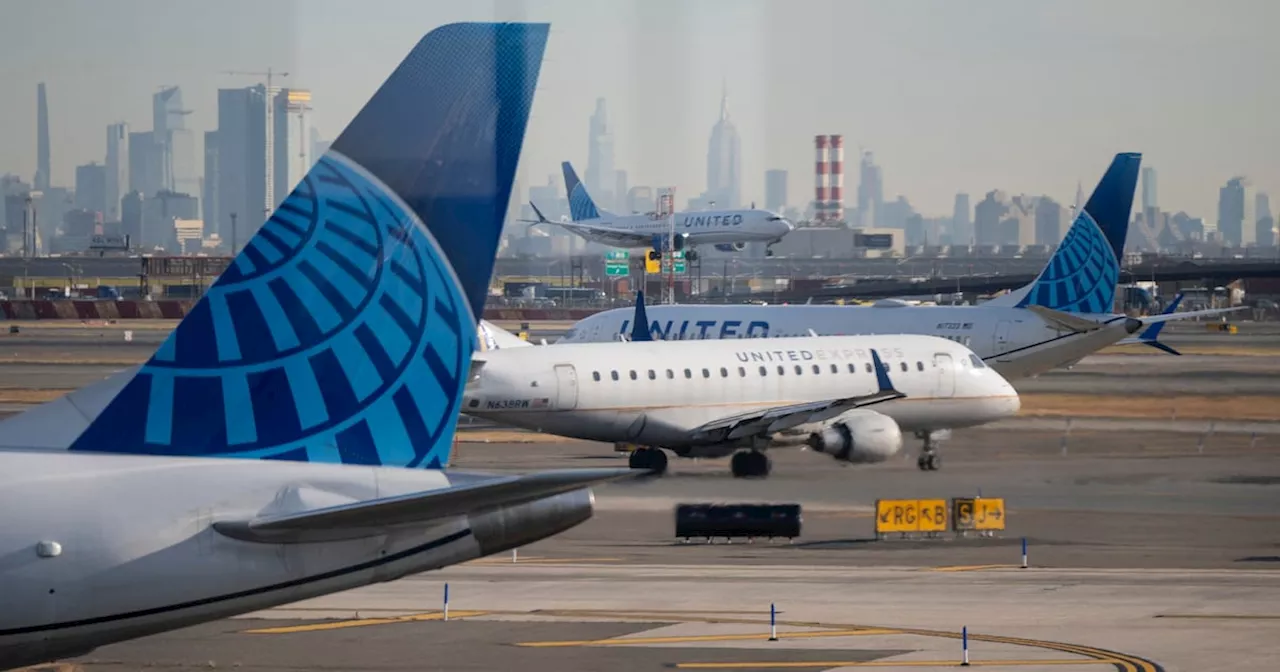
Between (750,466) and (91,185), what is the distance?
81.9 feet

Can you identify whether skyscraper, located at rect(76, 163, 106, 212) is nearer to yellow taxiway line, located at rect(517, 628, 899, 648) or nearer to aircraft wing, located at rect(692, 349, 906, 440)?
yellow taxiway line, located at rect(517, 628, 899, 648)

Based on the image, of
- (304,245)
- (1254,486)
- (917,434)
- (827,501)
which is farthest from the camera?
(917,434)

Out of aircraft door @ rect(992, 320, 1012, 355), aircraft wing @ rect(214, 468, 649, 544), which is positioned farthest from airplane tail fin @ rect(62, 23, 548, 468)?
aircraft door @ rect(992, 320, 1012, 355)

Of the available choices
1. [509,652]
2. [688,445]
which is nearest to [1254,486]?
[688,445]

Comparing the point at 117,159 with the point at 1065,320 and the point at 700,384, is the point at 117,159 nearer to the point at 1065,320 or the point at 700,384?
the point at 700,384

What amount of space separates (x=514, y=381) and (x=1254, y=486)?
21.3 metres

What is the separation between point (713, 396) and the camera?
5003cm

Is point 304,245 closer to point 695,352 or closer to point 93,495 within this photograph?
point 93,495

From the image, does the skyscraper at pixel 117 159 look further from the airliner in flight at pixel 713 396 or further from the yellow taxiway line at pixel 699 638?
the airliner in flight at pixel 713 396

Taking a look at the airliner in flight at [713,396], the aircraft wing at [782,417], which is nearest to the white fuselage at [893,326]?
the airliner in flight at [713,396]

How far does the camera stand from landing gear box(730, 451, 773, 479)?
163 feet

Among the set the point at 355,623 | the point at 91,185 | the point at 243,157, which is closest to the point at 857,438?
the point at 355,623

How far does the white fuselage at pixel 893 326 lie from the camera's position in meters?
68.8

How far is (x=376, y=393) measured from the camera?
14.7 metres
